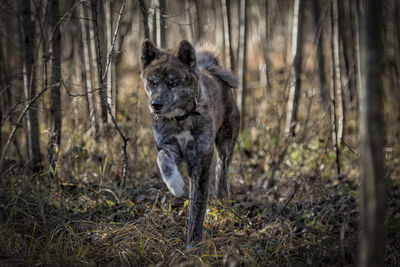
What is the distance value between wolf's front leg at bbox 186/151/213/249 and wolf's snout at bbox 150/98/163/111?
83cm

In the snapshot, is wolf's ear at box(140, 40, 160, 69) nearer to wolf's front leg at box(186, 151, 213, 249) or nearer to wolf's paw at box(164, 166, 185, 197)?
wolf's front leg at box(186, 151, 213, 249)

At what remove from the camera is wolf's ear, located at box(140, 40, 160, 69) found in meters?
4.58

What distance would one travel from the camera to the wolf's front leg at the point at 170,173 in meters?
3.71

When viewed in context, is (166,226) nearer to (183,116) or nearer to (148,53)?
(183,116)

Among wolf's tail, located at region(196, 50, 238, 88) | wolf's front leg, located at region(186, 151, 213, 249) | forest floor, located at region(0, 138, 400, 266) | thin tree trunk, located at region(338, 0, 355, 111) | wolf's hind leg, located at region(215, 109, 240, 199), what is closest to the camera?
forest floor, located at region(0, 138, 400, 266)

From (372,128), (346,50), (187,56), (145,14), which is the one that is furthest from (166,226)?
(346,50)

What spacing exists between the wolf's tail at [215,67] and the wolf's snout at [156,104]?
1.85m

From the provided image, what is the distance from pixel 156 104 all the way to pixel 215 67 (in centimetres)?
204

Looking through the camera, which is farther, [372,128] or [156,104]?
[156,104]

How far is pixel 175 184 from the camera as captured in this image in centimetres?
372

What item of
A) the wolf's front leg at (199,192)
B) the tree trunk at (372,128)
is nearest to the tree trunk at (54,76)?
the wolf's front leg at (199,192)

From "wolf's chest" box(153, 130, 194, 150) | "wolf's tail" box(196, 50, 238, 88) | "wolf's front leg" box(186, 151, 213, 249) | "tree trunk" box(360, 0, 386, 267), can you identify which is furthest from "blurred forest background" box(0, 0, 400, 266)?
"wolf's chest" box(153, 130, 194, 150)

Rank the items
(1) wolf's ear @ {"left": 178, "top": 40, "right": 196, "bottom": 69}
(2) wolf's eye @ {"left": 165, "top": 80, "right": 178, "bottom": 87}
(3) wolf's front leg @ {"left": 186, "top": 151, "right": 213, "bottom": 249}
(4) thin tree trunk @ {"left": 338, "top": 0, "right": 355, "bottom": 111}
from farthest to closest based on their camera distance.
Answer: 1. (4) thin tree trunk @ {"left": 338, "top": 0, "right": 355, "bottom": 111}
2. (1) wolf's ear @ {"left": 178, "top": 40, "right": 196, "bottom": 69}
3. (2) wolf's eye @ {"left": 165, "top": 80, "right": 178, "bottom": 87}
4. (3) wolf's front leg @ {"left": 186, "top": 151, "right": 213, "bottom": 249}

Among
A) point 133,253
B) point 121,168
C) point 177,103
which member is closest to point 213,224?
point 133,253
